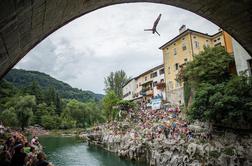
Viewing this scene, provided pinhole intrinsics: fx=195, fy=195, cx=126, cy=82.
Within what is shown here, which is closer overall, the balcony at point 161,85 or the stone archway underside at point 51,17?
the stone archway underside at point 51,17

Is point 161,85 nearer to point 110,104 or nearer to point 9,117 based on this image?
point 110,104

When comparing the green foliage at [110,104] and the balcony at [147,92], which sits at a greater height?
the balcony at [147,92]

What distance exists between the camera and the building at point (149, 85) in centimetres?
3041

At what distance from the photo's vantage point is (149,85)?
120 ft

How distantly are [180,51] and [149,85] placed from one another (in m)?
12.0

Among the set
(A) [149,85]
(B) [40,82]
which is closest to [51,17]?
(A) [149,85]

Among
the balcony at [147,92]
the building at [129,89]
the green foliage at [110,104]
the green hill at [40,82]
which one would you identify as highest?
the green hill at [40,82]

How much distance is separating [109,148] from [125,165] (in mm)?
9463

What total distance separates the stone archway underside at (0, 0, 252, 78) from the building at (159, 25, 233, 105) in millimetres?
21185

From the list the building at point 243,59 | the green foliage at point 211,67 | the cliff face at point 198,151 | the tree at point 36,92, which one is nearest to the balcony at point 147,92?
the cliff face at point 198,151

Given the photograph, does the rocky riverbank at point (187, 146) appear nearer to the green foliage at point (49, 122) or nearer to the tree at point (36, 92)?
the green foliage at point (49, 122)

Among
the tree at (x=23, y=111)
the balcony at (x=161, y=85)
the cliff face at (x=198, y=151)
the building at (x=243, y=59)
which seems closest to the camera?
the cliff face at (x=198, y=151)

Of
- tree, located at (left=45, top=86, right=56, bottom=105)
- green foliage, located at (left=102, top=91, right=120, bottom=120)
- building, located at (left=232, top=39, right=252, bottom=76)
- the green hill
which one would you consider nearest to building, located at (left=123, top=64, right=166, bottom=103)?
green foliage, located at (left=102, top=91, right=120, bottom=120)

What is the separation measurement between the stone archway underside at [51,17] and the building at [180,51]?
69.5 feet
